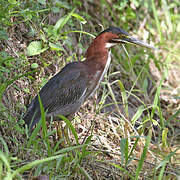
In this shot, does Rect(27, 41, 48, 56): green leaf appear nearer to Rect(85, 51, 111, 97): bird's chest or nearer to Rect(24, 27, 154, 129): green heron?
Rect(24, 27, 154, 129): green heron

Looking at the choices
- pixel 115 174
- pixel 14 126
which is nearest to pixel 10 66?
pixel 14 126

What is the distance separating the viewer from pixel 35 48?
3.57m

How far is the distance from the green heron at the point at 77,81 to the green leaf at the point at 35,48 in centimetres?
34

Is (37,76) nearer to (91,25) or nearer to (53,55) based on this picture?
(53,55)

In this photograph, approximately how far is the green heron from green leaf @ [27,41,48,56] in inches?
13.5

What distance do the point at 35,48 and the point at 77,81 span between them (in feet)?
1.91

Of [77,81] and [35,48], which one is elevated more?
[35,48]

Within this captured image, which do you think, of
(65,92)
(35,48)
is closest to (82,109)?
(65,92)

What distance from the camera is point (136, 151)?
3629 millimetres

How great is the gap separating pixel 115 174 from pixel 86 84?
0.90 m

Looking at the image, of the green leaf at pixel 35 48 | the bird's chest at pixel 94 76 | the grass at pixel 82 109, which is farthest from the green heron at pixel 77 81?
the green leaf at pixel 35 48

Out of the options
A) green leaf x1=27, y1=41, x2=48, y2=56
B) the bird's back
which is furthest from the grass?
the bird's back

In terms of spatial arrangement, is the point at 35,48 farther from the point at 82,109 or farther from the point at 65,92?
the point at 82,109

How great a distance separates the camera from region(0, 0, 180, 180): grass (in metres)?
2.60
